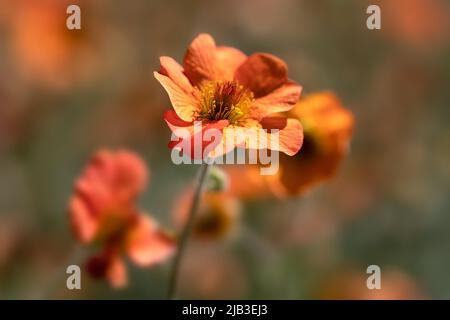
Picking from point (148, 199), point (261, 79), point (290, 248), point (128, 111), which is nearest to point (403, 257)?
point (290, 248)

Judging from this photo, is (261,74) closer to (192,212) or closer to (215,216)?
(192,212)

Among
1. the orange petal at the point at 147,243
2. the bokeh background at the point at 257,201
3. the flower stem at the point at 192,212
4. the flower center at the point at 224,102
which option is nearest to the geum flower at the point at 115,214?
the orange petal at the point at 147,243

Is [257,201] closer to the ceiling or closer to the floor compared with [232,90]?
closer to the ceiling

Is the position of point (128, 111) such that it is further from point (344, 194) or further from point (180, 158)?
point (180, 158)

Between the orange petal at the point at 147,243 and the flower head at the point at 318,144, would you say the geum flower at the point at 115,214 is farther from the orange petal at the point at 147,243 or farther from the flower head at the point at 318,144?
the flower head at the point at 318,144

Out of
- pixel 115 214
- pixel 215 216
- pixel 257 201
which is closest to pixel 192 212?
pixel 115 214

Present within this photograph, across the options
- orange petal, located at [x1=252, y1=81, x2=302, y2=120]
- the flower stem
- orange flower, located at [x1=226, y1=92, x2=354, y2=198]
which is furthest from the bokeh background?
orange petal, located at [x1=252, y1=81, x2=302, y2=120]

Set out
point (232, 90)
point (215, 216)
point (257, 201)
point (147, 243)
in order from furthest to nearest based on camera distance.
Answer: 1. point (257, 201)
2. point (215, 216)
3. point (147, 243)
4. point (232, 90)

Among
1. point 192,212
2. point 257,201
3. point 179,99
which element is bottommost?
point 192,212
